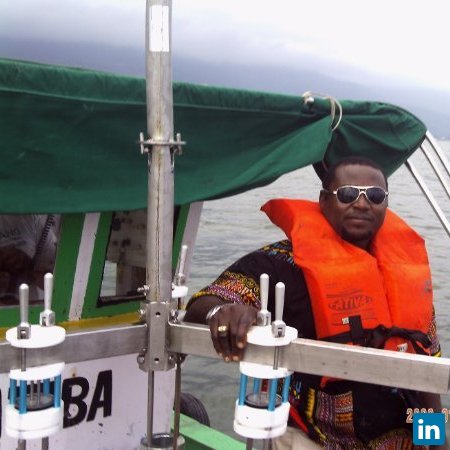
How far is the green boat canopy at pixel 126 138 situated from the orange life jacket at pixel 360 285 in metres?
0.33

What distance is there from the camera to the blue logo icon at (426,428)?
8.75ft

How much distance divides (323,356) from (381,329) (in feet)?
3.00

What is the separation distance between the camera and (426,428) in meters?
2.67

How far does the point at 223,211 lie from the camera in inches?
711

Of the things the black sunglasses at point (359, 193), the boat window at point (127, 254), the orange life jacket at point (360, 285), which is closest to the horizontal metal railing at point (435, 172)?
the orange life jacket at point (360, 285)

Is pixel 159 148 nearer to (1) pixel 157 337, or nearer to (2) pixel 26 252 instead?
(1) pixel 157 337

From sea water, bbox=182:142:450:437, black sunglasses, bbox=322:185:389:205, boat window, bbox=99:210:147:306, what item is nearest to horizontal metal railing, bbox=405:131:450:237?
black sunglasses, bbox=322:185:389:205

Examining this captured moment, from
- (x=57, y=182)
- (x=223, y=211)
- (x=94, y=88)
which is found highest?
(x=94, y=88)

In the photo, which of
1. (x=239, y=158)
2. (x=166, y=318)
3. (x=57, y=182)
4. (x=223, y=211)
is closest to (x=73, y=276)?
(x=57, y=182)

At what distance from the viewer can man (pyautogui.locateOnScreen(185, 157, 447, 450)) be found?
8.67 ft

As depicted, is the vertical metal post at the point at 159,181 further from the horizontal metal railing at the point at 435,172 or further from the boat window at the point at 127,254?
the horizontal metal railing at the point at 435,172

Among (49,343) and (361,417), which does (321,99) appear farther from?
(49,343)

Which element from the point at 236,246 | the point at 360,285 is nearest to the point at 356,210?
the point at 360,285

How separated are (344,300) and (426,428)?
0.59m
